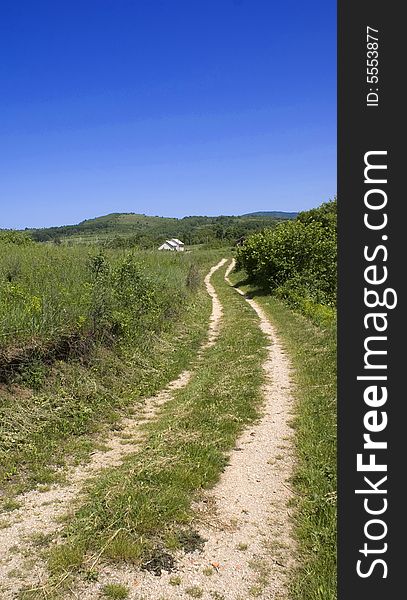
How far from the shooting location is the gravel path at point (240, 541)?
397cm

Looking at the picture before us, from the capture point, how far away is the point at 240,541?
4.69 meters

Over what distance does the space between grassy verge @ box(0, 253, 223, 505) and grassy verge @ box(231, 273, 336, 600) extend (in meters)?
3.57

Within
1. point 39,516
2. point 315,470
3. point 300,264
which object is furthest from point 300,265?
point 39,516

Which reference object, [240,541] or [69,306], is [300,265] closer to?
[69,306]

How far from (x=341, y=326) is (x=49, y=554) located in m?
3.85

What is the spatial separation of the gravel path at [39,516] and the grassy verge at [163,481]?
0.23 metres

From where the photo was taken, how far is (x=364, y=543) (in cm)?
268

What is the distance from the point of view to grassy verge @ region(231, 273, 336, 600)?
13.3 ft

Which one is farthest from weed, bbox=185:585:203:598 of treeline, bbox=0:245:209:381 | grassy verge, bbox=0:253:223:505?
treeline, bbox=0:245:209:381

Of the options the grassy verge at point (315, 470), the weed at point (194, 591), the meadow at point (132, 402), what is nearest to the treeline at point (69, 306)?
the meadow at point (132, 402)

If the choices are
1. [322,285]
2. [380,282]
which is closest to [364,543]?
[380,282]

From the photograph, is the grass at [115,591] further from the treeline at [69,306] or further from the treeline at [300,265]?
the treeline at [300,265]

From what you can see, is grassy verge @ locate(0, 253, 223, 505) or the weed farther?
grassy verge @ locate(0, 253, 223, 505)

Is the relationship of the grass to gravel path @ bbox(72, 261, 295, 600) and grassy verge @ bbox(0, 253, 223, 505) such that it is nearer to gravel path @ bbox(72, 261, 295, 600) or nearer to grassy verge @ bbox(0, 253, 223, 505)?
gravel path @ bbox(72, 261, 295, 600)
